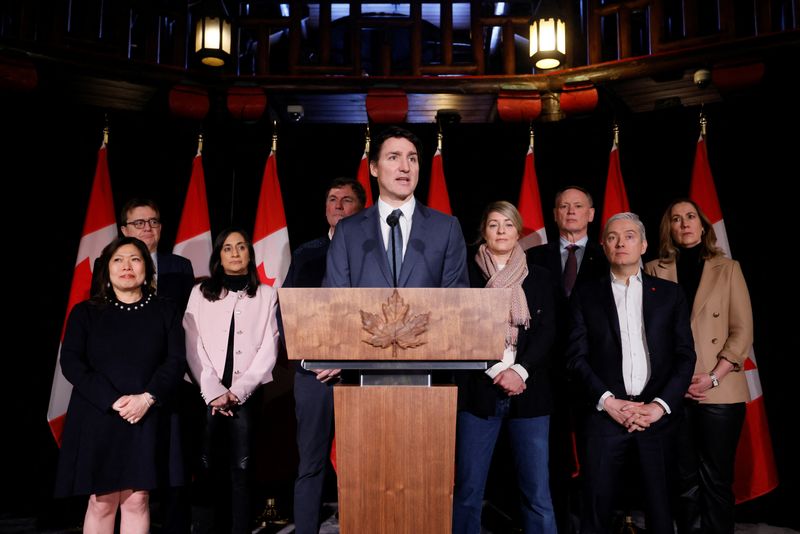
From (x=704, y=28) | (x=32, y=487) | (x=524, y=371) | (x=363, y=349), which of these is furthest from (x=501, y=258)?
(x=32, y=487)

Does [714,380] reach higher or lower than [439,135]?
lower

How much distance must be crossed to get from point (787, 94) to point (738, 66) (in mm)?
346

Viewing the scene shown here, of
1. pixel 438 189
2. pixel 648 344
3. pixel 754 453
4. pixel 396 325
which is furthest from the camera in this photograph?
pixel 438 189

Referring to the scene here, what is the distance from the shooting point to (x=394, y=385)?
1.69m

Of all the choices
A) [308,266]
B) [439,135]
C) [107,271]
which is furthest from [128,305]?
[439,135]

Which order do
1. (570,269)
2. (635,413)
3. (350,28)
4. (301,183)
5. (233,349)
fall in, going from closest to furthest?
(635,413), (233,349), (570,269), (350,28), (301,183)

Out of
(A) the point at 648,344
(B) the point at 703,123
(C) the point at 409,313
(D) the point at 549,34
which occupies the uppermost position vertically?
(D) the point at 549,34

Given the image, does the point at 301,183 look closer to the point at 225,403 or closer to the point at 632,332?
the point at 225,403

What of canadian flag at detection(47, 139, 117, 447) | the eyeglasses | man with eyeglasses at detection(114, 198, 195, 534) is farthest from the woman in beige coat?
canadian flag at detection(47, 139, 117, 447)

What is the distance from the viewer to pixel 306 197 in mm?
4574

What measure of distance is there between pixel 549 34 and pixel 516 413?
7.25 feet

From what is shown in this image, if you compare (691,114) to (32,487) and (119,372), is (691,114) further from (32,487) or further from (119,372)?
(32,487)

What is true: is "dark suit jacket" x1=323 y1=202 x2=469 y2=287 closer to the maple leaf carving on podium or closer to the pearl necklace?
the maple leaf carving on podium

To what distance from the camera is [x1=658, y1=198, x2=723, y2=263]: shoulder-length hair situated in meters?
3.05
